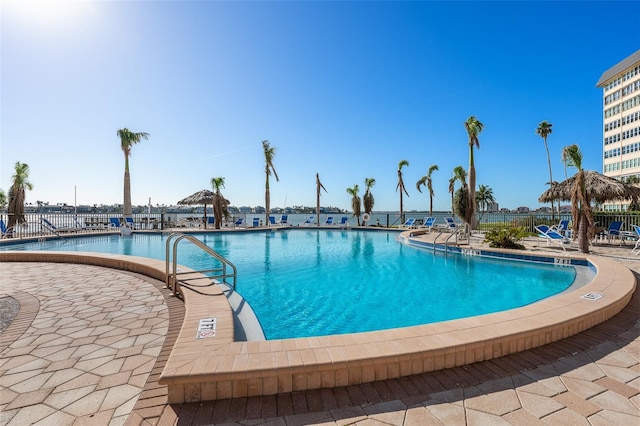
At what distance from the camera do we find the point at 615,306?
354 cm

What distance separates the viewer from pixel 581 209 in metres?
8.87

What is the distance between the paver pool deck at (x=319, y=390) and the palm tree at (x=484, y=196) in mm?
41061

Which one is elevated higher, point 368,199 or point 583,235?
point 368,199

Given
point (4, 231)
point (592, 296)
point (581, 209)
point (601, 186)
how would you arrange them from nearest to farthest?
point (592, 296)
point (581, 209)
point (601, 186)
point (4, 231)

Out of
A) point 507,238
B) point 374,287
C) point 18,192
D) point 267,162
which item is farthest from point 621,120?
point 18,192

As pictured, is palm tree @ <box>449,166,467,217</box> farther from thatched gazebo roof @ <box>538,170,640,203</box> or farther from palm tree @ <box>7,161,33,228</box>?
palm tree @ <box>7,161,33,228</box>

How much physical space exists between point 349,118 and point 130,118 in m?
15.0

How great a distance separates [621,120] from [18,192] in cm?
6001

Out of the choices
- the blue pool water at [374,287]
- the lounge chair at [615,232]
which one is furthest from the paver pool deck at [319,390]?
the lounge chair at [615,232]

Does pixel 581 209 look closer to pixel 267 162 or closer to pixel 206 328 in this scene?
pixel 206 328

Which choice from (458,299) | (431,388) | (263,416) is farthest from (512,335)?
(458,299)

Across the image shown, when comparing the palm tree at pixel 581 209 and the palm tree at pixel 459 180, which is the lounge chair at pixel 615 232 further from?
the palm tree at pixel 459 180

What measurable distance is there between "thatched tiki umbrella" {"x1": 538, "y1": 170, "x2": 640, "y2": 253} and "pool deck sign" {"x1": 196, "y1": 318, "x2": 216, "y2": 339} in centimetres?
1078

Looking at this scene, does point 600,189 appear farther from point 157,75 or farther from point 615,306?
point 157,75
